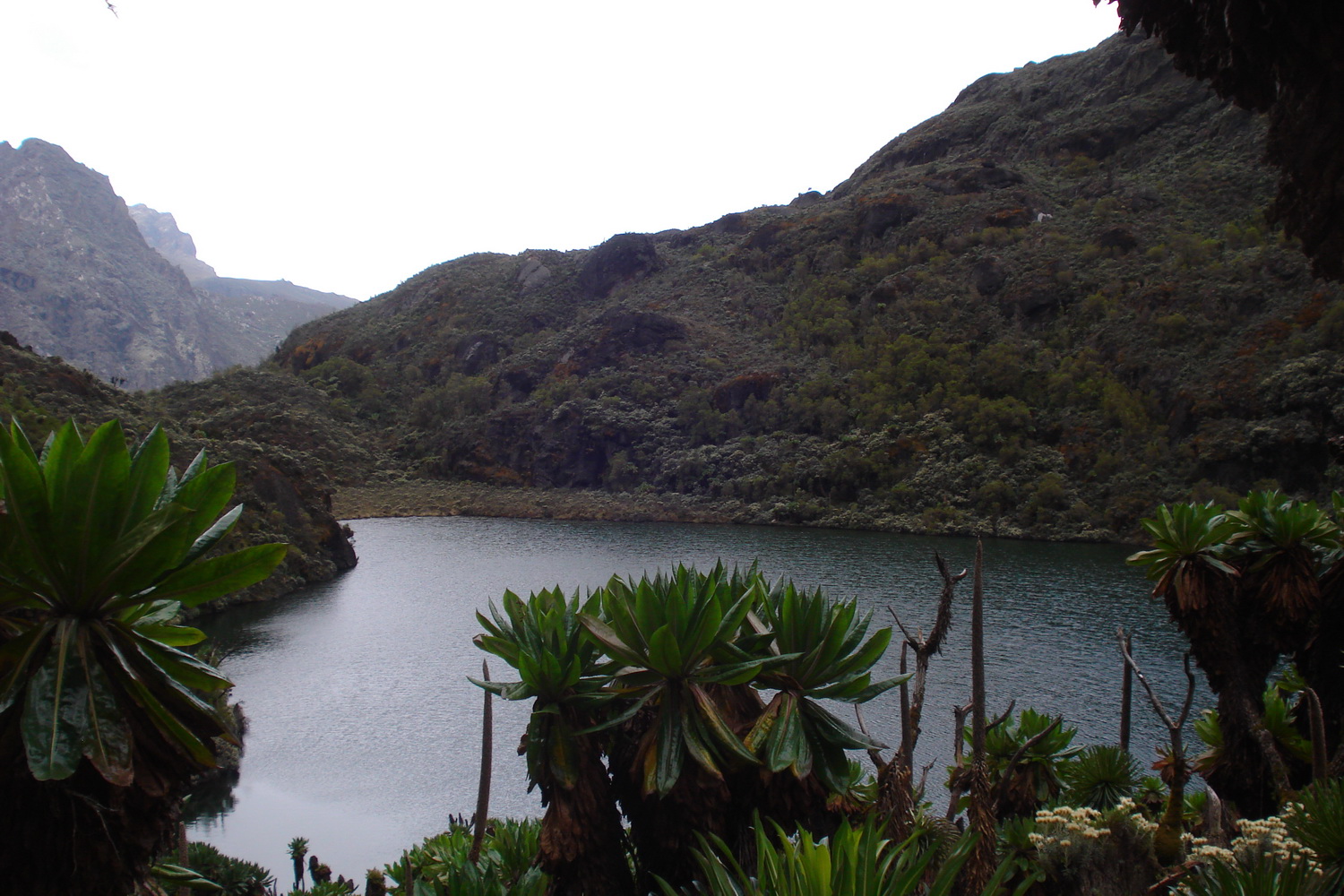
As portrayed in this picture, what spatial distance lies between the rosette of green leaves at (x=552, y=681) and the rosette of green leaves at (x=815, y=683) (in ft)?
2.24

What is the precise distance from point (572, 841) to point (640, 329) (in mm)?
74468

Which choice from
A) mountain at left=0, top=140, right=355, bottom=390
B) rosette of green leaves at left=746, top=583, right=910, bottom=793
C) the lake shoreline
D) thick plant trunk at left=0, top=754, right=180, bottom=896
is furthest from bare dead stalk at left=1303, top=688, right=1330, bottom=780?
mountain at left=0, top=140, right=355, bottom=390

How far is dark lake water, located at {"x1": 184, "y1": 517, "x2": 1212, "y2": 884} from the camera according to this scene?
41.1ft

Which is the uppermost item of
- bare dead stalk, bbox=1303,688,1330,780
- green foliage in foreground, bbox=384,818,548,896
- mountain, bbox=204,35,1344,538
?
mountain, bbox=204,35,1344,538

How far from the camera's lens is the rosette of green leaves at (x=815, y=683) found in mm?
3359

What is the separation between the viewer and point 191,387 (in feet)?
209

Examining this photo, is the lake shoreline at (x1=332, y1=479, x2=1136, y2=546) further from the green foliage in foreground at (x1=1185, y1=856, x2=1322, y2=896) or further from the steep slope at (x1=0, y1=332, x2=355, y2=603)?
the green foliage in foreground at (x1=1185, y1=856, x2=1322, y2=896)

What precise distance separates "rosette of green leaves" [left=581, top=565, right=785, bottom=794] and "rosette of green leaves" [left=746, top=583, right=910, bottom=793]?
15 centimetres

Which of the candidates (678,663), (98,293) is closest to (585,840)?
(678,663)

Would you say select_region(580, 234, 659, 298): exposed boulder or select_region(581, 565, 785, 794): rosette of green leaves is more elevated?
select_region(580, 234, 659, 298): exposed boulder

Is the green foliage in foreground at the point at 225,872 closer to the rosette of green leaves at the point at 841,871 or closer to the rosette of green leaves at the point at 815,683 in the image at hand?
the rosette of green leaves at the point at 815,683

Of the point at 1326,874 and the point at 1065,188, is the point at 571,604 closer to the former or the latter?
the point at 1326,874

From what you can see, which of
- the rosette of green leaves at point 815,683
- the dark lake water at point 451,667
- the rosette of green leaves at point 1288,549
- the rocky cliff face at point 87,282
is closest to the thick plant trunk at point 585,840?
the rosette of green leaves at point 815,683

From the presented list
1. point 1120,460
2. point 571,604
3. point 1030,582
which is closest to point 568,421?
point 1120,460
